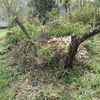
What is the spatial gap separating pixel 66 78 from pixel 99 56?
6.27 feet

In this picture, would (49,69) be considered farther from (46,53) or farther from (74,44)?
(74,44)

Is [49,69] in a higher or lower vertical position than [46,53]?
lower

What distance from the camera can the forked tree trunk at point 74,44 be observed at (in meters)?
Result: 5.85

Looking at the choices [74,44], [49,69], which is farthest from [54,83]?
[74,44]

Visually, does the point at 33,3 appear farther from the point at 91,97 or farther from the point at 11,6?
the point at 91,97

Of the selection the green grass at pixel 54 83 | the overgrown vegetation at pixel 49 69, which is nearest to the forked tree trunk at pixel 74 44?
the overgrown vegetation at pixel 49 69

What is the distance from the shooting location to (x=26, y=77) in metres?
6.77

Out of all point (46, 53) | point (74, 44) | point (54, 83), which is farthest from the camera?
point (46, 53)

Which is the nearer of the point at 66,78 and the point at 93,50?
the point at 66,78

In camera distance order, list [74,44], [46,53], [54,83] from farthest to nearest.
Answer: [46,53] → [54,83] → [74,44]

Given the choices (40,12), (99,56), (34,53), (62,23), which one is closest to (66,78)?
(34,53)

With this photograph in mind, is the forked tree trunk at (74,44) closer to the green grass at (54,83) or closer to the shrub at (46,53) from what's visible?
the green grass at (54,83)

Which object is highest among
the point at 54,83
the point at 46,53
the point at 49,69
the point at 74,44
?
the point at 74,44

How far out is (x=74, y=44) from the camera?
6.16 metres
